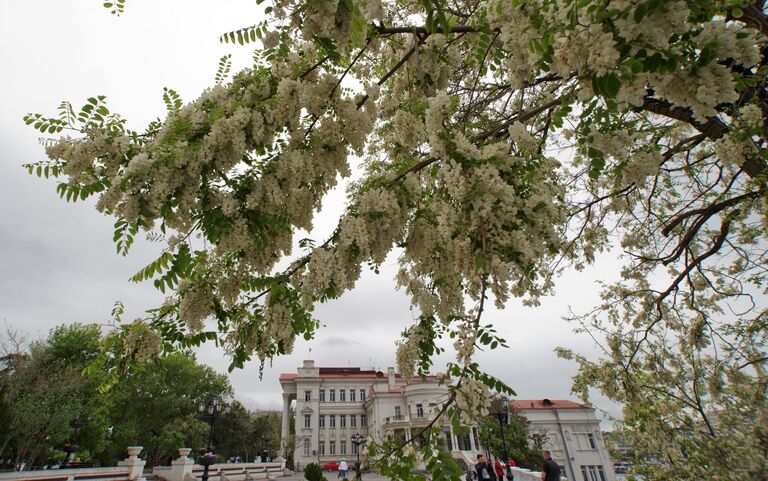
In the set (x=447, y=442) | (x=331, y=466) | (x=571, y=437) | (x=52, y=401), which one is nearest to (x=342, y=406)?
(x=331, y=466)

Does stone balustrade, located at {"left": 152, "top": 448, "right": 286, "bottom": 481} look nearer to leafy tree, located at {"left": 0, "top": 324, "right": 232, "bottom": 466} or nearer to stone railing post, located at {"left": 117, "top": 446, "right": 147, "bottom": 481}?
stone railing post, located at {"left": 117, "top": 446, "right": 147, "bottom": 481}

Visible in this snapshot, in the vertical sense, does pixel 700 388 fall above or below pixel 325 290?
below

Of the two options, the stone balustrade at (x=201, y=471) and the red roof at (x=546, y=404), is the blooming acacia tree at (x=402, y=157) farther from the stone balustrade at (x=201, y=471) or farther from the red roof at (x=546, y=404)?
the red roof at (x=546, y=404)

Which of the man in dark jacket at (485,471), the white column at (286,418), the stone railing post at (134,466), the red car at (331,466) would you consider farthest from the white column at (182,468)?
the red car at (331,466)

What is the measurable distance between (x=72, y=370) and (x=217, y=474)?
47.5ft

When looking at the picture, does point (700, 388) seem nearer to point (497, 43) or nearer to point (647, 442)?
point (647, 442)

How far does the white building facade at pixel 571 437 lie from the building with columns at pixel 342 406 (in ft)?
31.6

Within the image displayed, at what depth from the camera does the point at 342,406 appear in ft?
184

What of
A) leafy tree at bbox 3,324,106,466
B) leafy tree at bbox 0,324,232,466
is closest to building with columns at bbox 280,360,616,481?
leafy tree at bbox 0,324,232,466

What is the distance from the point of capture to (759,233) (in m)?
7.39

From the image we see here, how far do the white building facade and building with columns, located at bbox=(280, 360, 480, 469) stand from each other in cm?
964

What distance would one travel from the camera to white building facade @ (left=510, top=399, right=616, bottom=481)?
43.3 m

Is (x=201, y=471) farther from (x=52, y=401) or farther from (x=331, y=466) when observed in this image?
(x=331, y=466)

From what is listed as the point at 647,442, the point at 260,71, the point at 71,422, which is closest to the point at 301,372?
the point at 71,422
